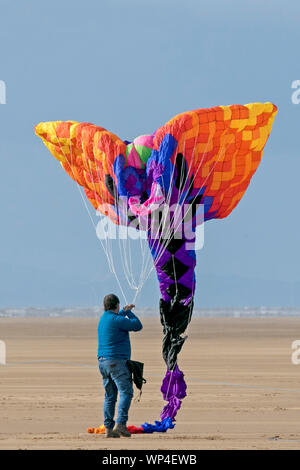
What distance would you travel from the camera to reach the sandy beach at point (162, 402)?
14.6m

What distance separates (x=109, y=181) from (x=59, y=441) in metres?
3.69

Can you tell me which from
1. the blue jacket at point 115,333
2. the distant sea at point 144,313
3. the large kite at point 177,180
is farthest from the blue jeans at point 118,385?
the distant sea at point 144,313

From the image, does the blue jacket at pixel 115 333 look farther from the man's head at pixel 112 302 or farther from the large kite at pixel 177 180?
the large kite at pixel 177 180

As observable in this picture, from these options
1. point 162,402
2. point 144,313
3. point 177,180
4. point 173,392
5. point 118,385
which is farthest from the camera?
point 144,313

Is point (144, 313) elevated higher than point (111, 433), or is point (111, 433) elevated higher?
point (111, 433)

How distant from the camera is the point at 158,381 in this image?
23578mm

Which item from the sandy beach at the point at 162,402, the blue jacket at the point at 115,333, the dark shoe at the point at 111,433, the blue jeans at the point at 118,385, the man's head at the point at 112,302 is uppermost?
the man's head at the point at 112,302

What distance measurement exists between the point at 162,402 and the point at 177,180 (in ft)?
16.9

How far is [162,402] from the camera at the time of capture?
63.5ft

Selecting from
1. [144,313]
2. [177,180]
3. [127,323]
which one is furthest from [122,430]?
[144,313]

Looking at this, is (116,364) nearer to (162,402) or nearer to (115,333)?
(115,333)

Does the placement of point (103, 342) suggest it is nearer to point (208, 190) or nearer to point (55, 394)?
point (208, 190)

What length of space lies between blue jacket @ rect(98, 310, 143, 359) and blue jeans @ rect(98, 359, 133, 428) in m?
0.10

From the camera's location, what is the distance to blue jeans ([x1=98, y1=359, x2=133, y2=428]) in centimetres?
1481
